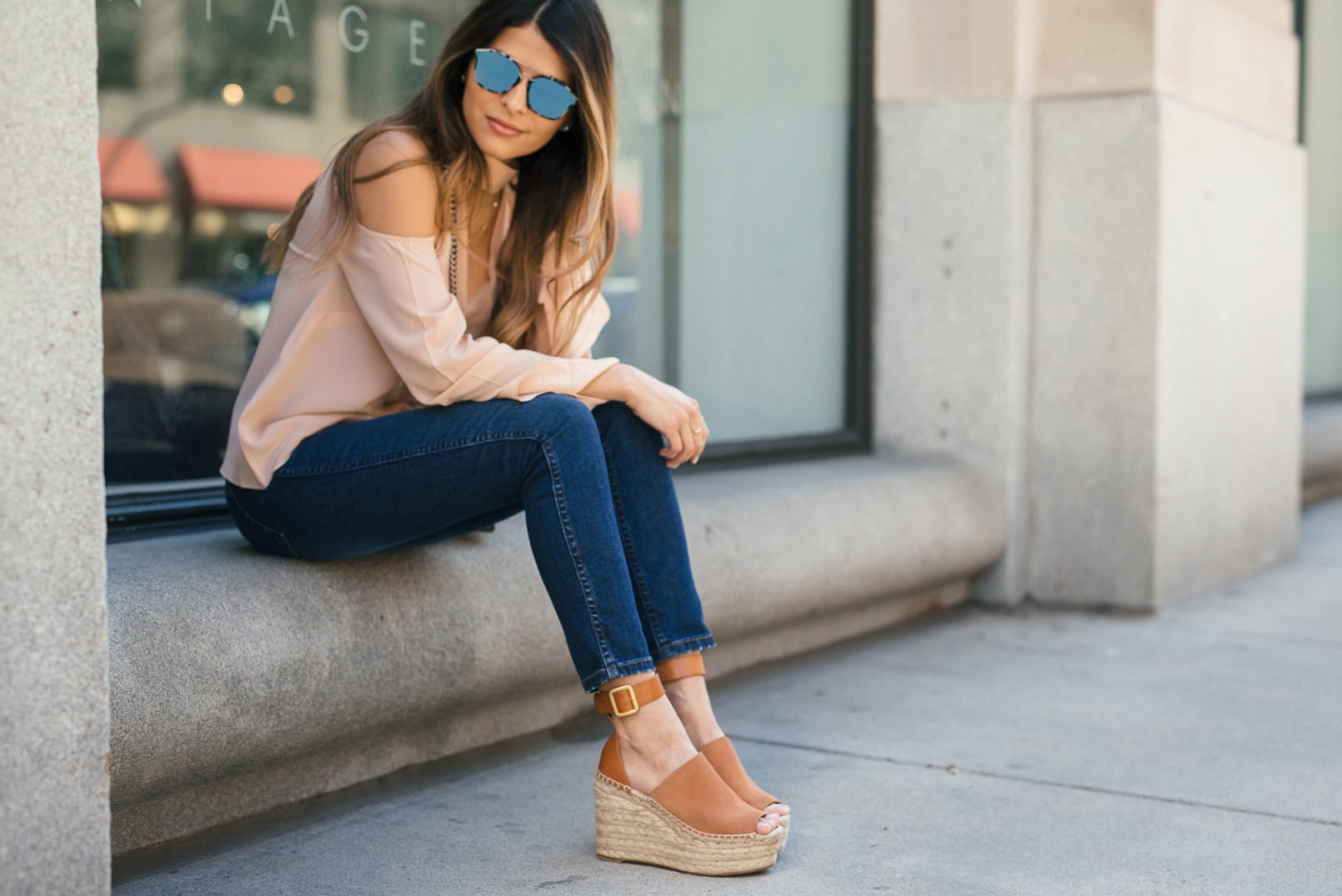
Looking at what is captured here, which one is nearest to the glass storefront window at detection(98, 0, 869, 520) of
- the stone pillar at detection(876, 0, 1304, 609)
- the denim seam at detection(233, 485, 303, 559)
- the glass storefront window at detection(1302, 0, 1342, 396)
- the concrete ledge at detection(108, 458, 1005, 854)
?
the stone pillar at detection(876, 0, 1304, 609)

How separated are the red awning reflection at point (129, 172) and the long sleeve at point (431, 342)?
5.98 feet

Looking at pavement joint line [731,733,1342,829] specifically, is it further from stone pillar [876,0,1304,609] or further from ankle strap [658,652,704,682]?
stone pillar [876,0,1304,609]

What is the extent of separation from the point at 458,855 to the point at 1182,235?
11.6 ft

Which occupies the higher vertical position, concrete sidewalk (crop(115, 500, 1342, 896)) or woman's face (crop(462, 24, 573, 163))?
woman's face (crop(462, 24, 573, 163))

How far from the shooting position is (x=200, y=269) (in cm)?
470

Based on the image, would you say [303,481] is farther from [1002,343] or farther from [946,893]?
[1002,343]

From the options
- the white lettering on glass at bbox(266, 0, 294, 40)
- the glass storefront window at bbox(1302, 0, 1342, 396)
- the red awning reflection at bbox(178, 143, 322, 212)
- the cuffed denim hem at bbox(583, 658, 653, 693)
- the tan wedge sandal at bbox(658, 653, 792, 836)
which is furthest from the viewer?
the glass storefront window at bbox(1302, 0, 1342, 396)

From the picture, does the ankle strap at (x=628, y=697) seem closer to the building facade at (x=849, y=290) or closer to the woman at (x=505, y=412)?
the woman at (x=505, y=412)

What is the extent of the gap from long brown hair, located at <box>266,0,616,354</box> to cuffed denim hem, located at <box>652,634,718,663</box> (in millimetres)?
660

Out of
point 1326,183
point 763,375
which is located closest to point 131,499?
point 763,375

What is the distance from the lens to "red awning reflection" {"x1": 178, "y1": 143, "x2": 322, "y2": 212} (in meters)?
4.44

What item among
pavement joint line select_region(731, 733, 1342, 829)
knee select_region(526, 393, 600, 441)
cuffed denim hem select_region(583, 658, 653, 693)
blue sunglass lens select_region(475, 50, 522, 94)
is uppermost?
blue sunglass lens select_region(475, 50, 522, 94)

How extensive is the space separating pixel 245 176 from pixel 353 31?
30.7 inches

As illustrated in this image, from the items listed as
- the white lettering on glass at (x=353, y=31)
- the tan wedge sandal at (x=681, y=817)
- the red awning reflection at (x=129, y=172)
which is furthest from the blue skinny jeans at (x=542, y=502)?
the red awning reflection at (x=129, y=172)
